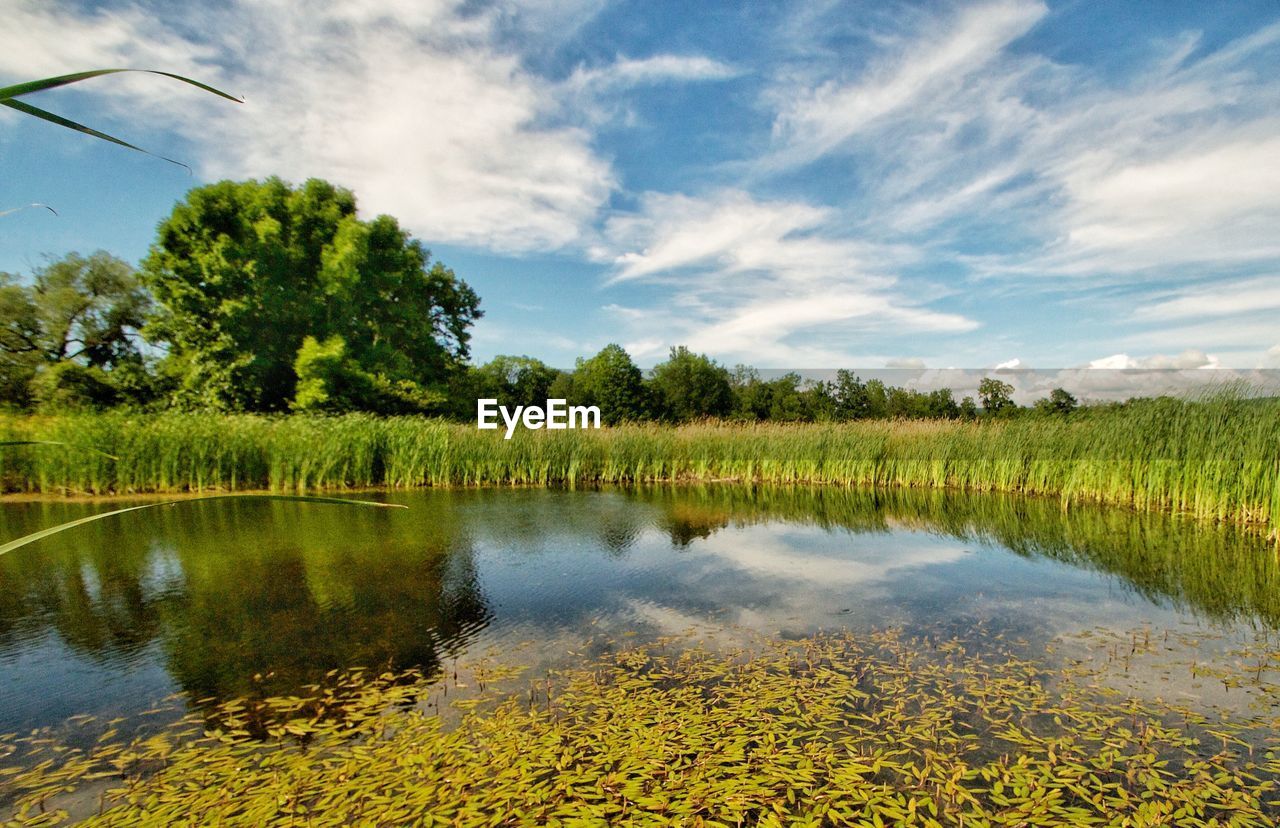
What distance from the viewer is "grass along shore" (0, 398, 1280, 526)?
32.1 ft

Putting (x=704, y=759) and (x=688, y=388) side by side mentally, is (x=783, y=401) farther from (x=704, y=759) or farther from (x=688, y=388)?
(x=704, y=759)

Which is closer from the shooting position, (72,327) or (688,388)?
(72,327)

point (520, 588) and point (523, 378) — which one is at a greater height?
point (523, 378)

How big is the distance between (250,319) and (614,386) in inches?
844

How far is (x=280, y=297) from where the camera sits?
22.8 metres

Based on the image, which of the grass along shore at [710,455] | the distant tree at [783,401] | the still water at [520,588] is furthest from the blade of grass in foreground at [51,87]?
the distant tree at [783,401]

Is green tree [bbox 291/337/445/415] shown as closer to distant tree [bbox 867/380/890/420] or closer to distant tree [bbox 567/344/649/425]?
distant tree [bbox 567/344/649/425]

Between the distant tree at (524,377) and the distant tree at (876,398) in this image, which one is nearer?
the distant tree at (876,398)

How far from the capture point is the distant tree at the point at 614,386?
39.7 metres

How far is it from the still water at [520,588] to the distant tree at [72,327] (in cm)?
1401

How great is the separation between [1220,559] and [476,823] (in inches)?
343

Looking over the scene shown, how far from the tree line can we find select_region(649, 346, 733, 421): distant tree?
53.0 feet

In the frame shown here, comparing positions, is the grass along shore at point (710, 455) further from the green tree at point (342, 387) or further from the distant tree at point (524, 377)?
the distant tree at point (524, 377)

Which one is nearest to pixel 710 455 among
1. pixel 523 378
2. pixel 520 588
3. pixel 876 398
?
pixel 520 588
